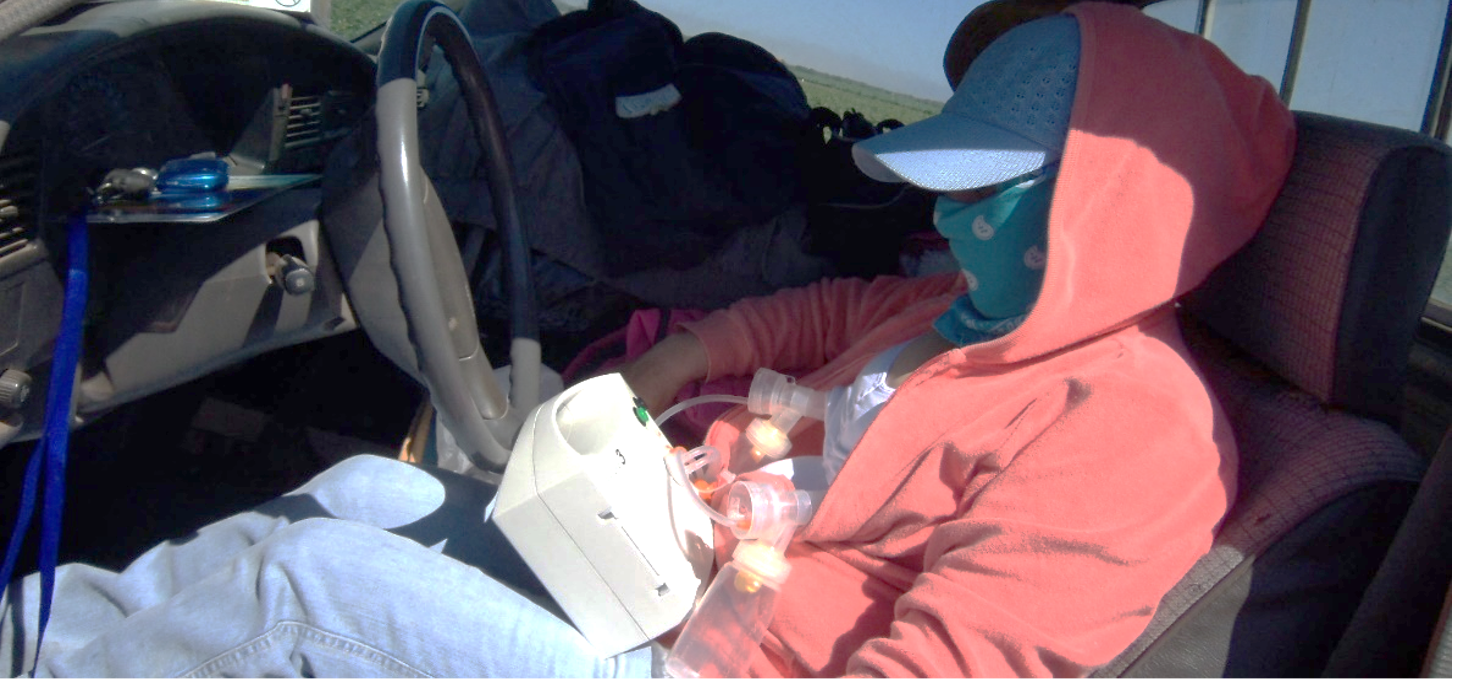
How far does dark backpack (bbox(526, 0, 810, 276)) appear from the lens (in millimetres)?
1748

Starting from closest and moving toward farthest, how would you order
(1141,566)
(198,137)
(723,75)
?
(1141,566) < (198,137) < (723,75)

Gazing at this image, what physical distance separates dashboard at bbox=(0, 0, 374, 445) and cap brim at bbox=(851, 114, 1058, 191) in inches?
31.9

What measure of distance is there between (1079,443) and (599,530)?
21.6 inches

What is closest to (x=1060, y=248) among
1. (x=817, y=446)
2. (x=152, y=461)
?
(x=817, y=446)

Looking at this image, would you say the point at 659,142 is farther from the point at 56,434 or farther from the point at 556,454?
the point at 56,434

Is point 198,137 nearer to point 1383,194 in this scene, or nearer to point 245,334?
point 245,334

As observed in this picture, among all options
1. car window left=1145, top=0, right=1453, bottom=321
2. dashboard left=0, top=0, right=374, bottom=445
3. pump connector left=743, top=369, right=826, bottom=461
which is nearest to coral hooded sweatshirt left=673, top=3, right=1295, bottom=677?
pump connector left=743, top=369, right=826, bottom=461

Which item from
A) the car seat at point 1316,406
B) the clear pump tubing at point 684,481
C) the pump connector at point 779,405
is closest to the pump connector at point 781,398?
the pump connector at point 779,405

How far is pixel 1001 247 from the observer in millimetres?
1209

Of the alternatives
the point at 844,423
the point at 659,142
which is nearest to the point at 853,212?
the point at 659,142

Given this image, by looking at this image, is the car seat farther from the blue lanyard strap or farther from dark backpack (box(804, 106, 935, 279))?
the blue lanyard strap

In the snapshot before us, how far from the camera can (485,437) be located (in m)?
1.23

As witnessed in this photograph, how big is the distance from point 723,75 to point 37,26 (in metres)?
1.10

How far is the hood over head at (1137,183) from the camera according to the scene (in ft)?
3.61
